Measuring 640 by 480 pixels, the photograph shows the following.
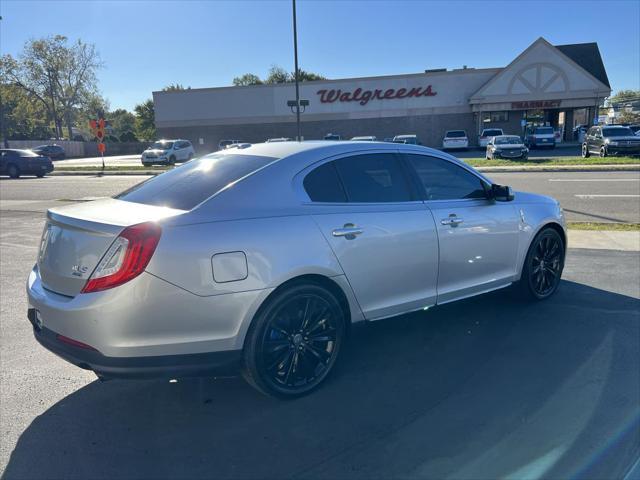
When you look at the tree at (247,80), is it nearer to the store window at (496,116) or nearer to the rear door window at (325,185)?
the store window at (496,116)

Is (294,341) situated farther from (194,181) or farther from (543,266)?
(543,266)

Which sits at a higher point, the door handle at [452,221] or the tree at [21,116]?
the tree at [21,116]

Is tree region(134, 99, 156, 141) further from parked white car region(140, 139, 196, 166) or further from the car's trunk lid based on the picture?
the car's trunk lid

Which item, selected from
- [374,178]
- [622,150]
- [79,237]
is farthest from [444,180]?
[622,150]

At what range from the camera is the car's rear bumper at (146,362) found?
293 cm

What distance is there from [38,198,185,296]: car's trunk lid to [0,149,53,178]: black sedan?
28851 millimetres

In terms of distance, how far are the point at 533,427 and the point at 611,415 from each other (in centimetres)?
56

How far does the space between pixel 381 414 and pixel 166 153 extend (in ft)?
109

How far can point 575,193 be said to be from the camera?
14.2m

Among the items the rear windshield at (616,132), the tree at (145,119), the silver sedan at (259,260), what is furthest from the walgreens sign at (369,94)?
the tree at (145,119)

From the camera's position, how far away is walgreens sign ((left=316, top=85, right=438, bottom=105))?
144ft

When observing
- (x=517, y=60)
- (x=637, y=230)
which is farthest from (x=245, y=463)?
(x=517, y=60)

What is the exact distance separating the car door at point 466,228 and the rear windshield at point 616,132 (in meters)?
24.5

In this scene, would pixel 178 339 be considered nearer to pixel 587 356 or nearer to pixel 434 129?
pixel 587 356
